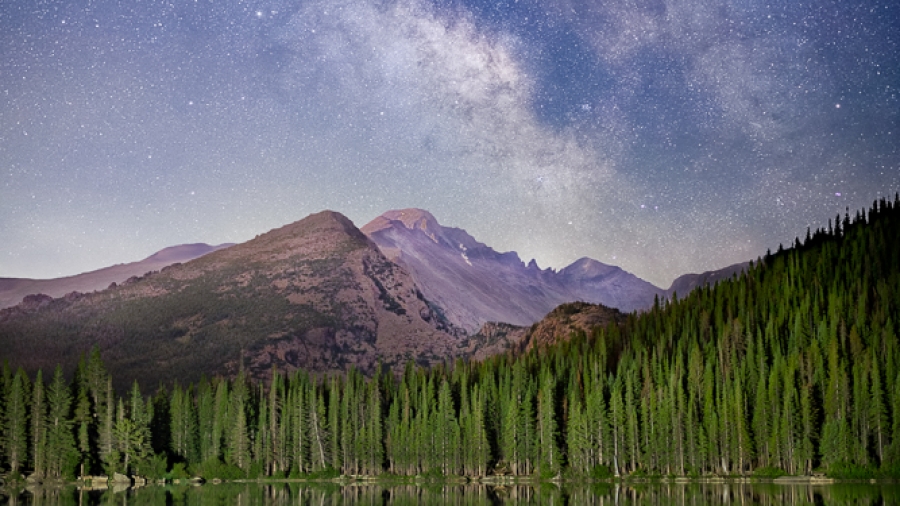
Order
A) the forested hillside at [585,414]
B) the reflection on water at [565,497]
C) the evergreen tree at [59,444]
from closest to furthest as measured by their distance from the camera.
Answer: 1. the reflection on water at [565,497]
2. the forested hillside at [585,414]
3. the evergreen tree at [59,444]

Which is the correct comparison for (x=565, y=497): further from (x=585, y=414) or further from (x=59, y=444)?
(x=59, y=444)

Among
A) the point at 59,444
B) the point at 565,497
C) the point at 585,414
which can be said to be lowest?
the point at 565,497

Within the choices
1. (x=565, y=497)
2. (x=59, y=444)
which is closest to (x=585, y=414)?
(x=565, y=497)

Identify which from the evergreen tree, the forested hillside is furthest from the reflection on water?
the evergreen tree

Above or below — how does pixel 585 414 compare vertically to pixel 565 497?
above

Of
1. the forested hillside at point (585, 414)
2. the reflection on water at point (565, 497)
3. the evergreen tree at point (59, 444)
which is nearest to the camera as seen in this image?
the reflection on water at point (565, 497)

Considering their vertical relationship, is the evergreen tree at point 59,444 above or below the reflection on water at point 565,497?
above

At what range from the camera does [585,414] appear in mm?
158750

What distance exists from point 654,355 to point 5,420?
10490 centimetres

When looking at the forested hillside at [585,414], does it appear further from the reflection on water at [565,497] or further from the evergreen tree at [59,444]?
the reflection on water at [565,497]

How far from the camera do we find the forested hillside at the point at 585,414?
143 m

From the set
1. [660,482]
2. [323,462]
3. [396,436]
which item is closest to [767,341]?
[660,482]

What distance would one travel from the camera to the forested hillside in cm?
14338

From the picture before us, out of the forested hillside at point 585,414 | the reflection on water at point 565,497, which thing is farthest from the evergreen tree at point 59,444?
the reflection on water at point 565,497
